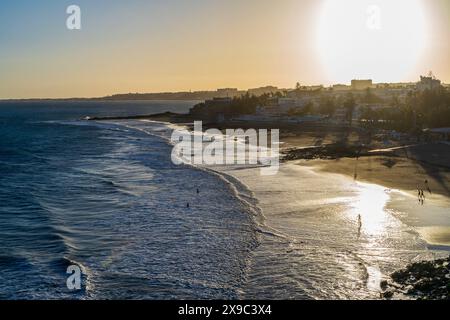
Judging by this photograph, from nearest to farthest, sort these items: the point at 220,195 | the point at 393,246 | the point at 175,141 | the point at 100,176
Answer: the point at 393,246 → the point at 220,195 → the point at 100,176 → the point at 175,141

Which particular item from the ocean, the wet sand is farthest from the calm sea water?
the wet sand

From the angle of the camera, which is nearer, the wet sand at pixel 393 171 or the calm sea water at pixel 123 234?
the calm sea water at pixel 123 234

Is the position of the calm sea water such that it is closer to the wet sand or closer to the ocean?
the ocean

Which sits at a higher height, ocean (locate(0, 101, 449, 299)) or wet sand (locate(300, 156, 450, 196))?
wet sand (locate(300, 156, 450, 196))

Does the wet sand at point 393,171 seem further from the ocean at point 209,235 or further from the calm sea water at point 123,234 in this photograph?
the calm sea water at point 123,234

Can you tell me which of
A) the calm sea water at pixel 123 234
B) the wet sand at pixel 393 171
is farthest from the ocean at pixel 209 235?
the wet sand at pixel 393 171

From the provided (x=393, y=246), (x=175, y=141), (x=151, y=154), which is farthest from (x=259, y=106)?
(x=393, y=246)

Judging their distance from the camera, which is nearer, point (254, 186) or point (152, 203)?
point (152, 203)
